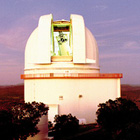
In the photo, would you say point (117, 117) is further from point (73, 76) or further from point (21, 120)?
point (73, 76)

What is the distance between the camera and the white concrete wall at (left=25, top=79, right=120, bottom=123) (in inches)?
752

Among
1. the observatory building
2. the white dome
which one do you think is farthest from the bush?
the white dome

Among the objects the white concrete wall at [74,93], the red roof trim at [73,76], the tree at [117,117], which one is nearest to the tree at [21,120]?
the tree at [117,117]

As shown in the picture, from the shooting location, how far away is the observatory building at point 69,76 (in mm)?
19125

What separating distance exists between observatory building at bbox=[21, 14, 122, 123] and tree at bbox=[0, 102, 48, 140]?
5587mm

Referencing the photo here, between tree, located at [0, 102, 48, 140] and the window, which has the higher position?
the window

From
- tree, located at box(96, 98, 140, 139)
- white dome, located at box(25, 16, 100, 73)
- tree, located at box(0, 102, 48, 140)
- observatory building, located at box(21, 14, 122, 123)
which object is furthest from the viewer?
white dome, located at box(25, 16, 100, 73)

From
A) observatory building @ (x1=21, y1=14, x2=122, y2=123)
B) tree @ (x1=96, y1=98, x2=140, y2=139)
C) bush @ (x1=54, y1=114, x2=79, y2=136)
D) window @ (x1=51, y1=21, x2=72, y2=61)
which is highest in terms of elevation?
window @ (x1=51, y1=21, x2=72, y2=61)

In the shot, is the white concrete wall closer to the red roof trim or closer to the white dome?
the red roof trim

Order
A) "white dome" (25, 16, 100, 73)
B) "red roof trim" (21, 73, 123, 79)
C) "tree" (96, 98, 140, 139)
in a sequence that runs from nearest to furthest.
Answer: "tree" (96, 98, 140, 139) → "red roof trim" (21, 73, 123, 79) → "white dome" (25, 16, 100, 73)

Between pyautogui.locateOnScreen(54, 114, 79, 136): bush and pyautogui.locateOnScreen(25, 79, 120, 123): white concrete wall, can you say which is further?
pyautogui.locateOnScreen(25, 79, 120, 123): white concrete wall

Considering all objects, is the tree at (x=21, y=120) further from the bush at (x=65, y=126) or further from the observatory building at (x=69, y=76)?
the observatory building at (x=69, y=76)

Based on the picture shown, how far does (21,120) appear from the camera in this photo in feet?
40.0

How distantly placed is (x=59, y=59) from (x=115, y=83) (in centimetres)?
519
